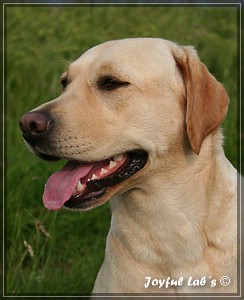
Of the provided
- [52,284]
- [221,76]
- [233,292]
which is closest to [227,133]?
[221,76]

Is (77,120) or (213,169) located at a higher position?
(77,120)

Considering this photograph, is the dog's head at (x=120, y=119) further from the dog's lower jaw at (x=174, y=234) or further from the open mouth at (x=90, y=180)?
the dog's lower jaw at (x=174, y=234)

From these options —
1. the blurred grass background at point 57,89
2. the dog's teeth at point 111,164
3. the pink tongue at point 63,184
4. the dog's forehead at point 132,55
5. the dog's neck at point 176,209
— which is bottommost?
the blurred grass background at point 57,89

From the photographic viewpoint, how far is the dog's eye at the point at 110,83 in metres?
4.09

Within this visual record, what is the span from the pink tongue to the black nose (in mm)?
292

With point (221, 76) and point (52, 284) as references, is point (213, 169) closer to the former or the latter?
point (52, 284)

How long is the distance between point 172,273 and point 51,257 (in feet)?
5.60

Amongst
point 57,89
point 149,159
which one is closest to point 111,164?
point 149,159

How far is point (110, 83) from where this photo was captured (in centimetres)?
411

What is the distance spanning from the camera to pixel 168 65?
418 cm
